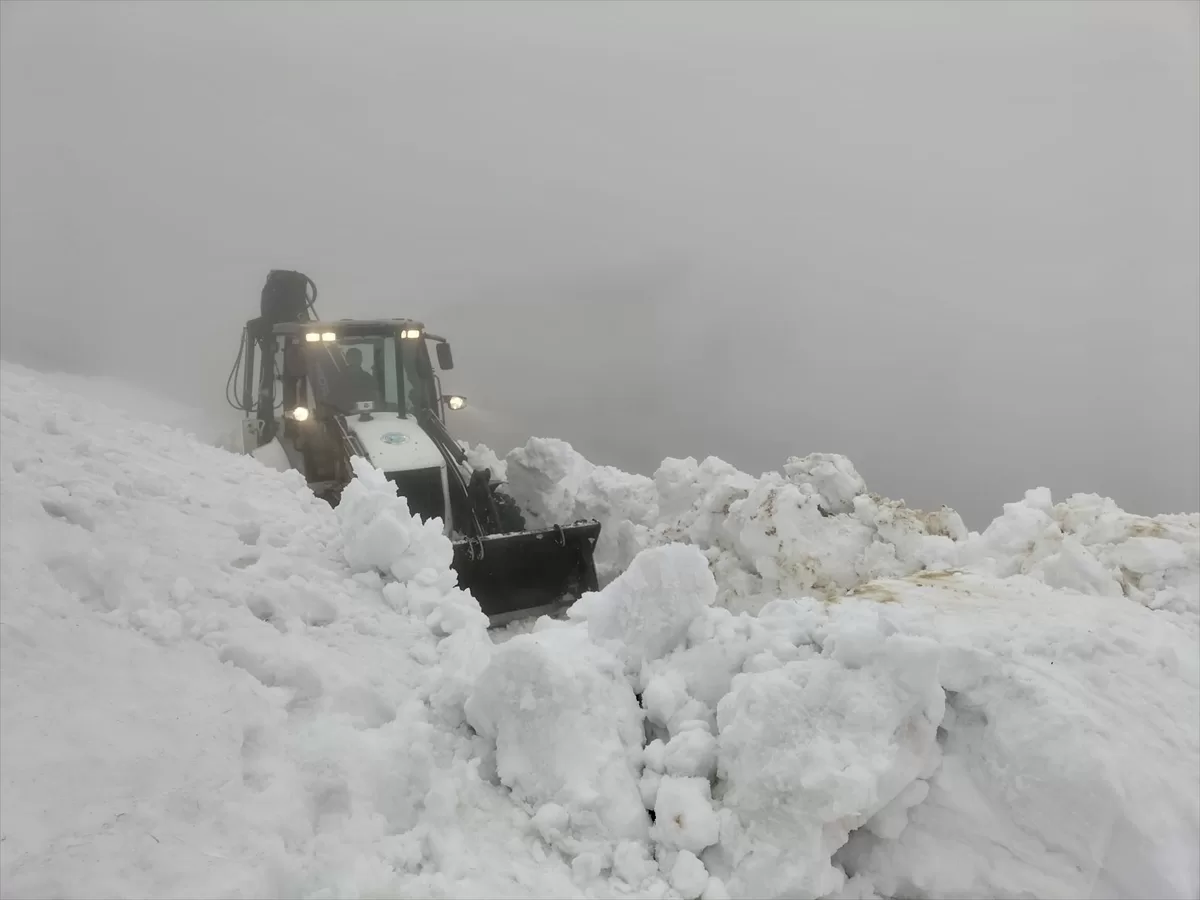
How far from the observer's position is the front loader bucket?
5.94 m

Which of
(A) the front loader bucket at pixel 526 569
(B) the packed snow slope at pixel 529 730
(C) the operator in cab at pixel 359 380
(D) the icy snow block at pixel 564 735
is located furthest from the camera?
(C) the operator in cab at pixel 359 380

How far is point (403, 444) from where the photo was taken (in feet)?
22.8

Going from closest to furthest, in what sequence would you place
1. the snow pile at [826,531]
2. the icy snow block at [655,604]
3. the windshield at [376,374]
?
the icy snow block at [655,604], the snow pile at [826,531], the windshield at [376,374]

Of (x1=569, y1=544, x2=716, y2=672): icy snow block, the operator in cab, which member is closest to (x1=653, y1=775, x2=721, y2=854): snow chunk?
(x1=569, y1=544, x2=716, y2=672): icy snow block

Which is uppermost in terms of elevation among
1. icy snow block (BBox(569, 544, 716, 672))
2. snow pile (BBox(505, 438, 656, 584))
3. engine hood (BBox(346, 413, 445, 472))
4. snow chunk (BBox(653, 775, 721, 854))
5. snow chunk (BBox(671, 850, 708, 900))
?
icy snow block (BBox(569, 544, 716, 672))

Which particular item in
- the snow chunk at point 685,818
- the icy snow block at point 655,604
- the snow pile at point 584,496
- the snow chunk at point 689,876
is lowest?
the snow pile at point 584,496

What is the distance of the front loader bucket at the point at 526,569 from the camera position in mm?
5941

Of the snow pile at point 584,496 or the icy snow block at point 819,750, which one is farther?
the snow pile at point 584,496

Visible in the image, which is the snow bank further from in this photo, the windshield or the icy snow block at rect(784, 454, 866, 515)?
the windshield

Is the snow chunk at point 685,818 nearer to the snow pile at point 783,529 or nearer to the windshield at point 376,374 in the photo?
the snow pile at point 783,529

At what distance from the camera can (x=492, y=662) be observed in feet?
→ 7.22

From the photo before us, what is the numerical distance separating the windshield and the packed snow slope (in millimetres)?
4310

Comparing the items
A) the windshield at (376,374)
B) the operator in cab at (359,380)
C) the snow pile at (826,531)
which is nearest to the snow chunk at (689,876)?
the snow pile at (826,531)

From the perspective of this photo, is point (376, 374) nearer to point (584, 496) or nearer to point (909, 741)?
point (584, 496)
